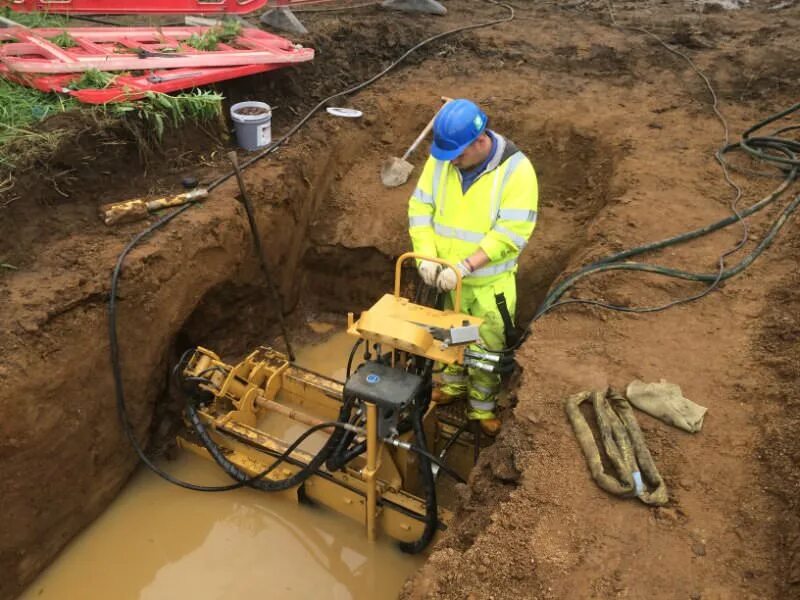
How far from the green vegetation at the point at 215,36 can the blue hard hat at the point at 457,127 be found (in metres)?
3.20

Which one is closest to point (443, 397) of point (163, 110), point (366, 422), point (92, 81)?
point (366, 422)

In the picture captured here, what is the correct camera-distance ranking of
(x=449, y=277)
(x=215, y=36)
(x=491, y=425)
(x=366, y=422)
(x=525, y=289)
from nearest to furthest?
(x=366, y=422), (x=449, y=277), (x=491, y=425), (x=525, y=289), (x=215, y=36)

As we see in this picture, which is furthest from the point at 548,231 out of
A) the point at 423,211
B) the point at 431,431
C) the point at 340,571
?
the point at 340,571

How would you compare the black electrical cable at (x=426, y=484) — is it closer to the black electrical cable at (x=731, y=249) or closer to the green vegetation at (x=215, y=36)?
the black electrical cable at (x=731, y=249)

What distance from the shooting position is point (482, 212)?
12.2 feet

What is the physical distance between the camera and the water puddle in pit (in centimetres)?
379

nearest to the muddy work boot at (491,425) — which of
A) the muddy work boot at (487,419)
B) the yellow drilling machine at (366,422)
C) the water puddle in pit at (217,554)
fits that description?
the muddy work boot at (487,419)

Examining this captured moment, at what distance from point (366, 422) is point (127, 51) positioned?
13.5 ft

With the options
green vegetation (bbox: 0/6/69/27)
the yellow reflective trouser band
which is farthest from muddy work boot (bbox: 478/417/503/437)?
green vegetation (bbox: 0/6/69/27)

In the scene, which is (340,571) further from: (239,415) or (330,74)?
(330,74)

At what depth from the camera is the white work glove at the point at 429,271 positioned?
3.67 metres

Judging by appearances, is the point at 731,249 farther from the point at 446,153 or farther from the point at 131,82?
the point at 131,82

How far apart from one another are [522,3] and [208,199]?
6.97 m

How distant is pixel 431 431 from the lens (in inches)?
161
